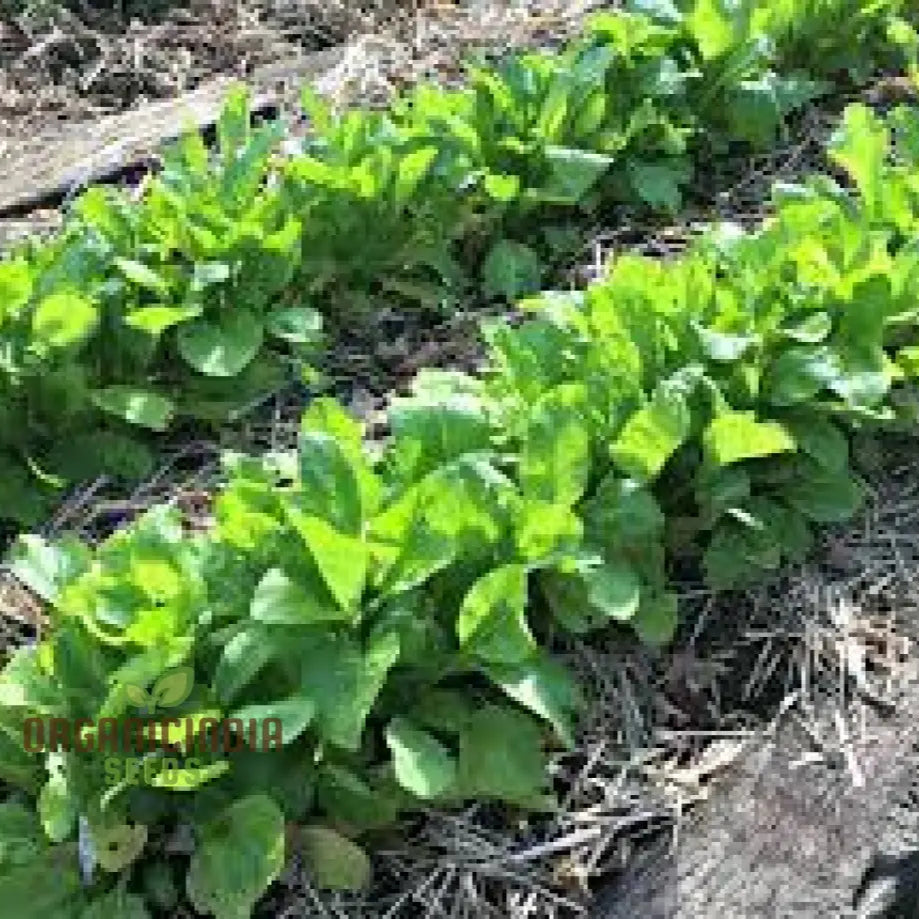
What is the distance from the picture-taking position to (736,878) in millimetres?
2480

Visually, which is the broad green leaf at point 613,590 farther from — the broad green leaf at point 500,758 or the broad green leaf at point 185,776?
the broad green leaf at point 185,776

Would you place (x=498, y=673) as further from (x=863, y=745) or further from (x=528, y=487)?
(x=863, y=745)

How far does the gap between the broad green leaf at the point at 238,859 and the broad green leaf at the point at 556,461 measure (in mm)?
597

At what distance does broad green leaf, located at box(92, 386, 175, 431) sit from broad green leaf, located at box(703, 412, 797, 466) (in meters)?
0.91

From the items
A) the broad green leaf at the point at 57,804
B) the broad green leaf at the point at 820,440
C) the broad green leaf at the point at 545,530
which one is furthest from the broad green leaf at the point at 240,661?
the broad green leaf at the point at 820,440

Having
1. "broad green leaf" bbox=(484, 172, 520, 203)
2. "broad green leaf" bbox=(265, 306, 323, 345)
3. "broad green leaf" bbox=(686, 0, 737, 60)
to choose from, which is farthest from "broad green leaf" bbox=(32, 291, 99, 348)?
"broad green leaf" bbox=(686, 0, 737, 60)

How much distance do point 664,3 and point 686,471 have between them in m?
1.42

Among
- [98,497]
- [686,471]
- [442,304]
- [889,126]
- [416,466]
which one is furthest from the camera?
[889,126]

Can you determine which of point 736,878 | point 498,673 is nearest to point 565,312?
point 498,673

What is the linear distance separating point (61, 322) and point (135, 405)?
0.19 meters

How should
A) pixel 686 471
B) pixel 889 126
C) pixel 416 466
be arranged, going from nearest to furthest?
pixel 416 466 → pixel 686 471 → pixel 889 126

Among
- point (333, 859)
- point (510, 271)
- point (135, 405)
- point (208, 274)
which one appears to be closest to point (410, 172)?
point (510, 271)

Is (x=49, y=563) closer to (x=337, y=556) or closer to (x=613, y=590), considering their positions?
(x=337, y=556)

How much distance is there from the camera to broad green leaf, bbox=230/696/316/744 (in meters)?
2.30
